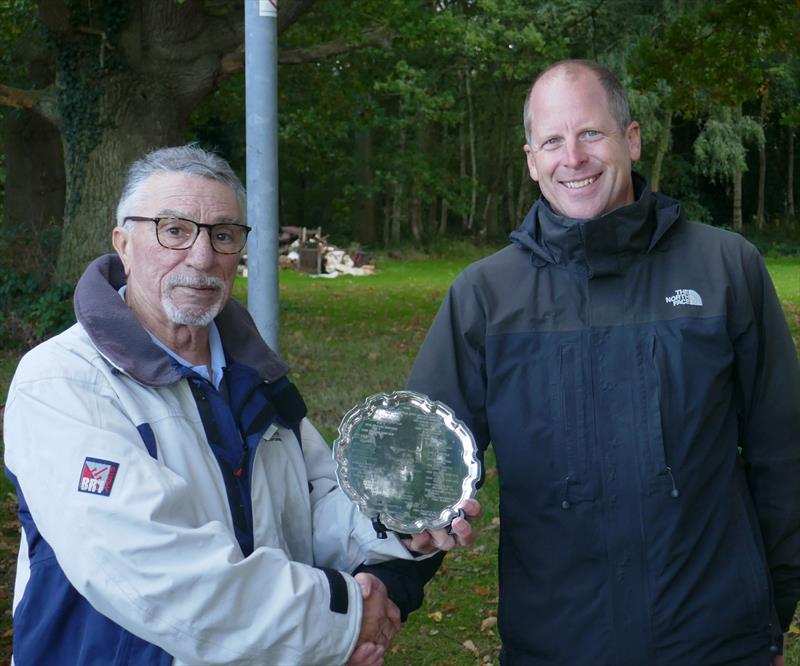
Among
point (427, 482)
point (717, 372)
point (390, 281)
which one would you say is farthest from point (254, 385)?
point (390, 281)

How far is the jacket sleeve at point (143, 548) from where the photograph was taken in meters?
2.42

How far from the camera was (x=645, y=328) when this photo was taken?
2912mm

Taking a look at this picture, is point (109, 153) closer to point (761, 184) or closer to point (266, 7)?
point (266, 7)

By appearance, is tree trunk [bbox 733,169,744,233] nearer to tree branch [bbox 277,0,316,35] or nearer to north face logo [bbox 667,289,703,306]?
tree branch [bbox 277,0,316,35]

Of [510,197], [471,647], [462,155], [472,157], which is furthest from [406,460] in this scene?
[510,197]

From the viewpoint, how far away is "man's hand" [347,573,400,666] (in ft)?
9.01

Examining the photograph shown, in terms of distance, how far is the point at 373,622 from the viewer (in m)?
2.77

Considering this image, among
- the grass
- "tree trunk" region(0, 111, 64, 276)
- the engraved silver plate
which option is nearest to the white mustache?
the engraved silver plate

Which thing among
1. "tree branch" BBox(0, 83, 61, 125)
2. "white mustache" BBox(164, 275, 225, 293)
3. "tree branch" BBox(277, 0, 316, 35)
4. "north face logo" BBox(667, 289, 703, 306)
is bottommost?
"north face logo" BBox(667, 289, 703, 306)

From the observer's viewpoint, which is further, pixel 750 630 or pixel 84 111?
pixel 84 111

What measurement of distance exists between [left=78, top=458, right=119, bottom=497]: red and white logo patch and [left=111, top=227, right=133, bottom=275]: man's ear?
2.35ft

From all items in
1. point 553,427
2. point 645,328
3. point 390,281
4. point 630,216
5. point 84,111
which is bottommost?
point 390,281

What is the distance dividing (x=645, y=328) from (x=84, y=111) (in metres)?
12.6

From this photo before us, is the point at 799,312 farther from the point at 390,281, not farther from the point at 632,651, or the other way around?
the point at 632,651
